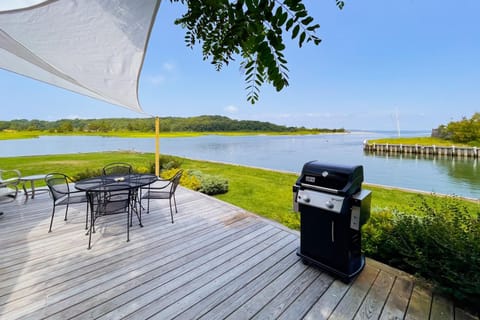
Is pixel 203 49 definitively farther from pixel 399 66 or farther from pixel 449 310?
pixel 399 66

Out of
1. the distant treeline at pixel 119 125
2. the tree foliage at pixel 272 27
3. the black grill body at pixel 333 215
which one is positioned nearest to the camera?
the tree foliage at pixel 272 27

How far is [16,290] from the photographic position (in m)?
1.76

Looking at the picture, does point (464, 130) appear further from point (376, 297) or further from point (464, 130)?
point (376, 297)

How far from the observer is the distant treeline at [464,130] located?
821 inches

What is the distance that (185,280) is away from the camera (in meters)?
1.90

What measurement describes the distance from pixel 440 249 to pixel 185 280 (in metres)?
2.17

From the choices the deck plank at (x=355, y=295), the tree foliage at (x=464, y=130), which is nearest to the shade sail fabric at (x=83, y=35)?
the deck plank at (x=355, y=295)

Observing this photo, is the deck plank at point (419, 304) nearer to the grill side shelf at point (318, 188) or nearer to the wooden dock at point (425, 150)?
the grill side shelf at point (318, 188)

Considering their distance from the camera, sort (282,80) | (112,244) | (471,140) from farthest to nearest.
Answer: (471,140) < (112,244) < (282,80)

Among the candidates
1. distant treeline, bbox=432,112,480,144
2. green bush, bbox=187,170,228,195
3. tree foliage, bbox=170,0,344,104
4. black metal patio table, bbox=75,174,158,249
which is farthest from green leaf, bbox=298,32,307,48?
distant treeline, bbox=432,112,480,144

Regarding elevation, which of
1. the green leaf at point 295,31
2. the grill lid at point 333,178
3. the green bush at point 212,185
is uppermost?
the green leaf at point 295,31

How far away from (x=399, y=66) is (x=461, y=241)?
595 inches

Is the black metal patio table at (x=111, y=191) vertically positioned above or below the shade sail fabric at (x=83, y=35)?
below

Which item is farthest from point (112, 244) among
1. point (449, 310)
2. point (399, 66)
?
point (399, 66)
